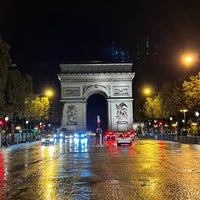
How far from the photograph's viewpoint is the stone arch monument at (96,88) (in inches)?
3713

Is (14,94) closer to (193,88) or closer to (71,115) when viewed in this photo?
(193,88)

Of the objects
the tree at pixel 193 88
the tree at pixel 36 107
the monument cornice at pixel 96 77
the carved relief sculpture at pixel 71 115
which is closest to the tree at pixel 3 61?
the tree at pixel 36 107

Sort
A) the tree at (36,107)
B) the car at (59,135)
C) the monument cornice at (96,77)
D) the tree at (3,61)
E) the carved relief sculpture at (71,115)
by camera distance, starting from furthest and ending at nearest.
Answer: the carved relief sculpture at (71,115), the monument cornice at (96,77), the car at (59,135), the tree at (36,107), the tree at (3,61)

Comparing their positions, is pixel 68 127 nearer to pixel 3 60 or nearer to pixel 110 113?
pixel 110 113

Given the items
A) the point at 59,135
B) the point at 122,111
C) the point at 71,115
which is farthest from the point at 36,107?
the point at 122,111

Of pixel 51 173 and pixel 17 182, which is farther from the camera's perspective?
pixel 51 173

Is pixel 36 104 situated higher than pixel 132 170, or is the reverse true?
pixel 36 104

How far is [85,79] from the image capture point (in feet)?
314

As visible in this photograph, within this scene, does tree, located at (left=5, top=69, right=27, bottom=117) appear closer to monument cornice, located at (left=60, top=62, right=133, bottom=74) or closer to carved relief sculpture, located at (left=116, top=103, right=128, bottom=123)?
monument cornice, located at (left=60, top=62, right=133, bottom=74)

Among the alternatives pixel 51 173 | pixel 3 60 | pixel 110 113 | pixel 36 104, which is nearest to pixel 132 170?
pixel 51 173

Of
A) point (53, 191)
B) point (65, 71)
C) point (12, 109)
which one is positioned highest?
point (65, 71)

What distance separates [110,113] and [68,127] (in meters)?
9.98

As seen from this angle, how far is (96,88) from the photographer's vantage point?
9600 cm

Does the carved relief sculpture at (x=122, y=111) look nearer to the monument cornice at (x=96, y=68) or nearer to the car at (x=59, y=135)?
the monument cornice at (x=96, y=68)
